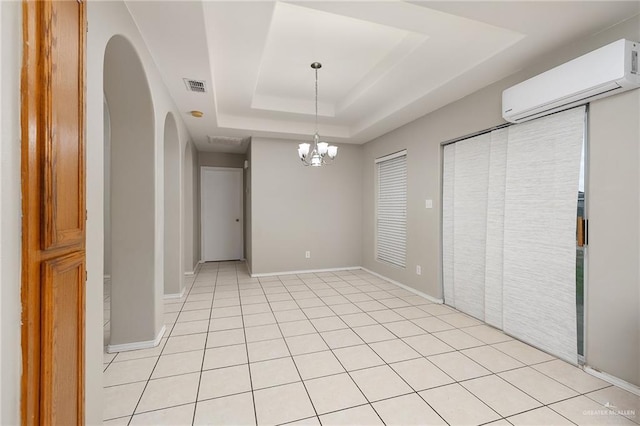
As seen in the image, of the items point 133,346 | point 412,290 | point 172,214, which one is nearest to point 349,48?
point 172,214

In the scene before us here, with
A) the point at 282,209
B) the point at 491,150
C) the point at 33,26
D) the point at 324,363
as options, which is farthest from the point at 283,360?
the point at 282,209

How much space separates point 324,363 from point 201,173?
18.2ft

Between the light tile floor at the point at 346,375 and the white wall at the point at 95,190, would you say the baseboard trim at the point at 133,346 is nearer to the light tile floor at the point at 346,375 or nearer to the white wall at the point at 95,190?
the light tile floor at the point at 346,375

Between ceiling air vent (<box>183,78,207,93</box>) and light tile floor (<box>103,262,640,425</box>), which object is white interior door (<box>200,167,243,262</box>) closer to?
light tile floor (<box>103,262,640,425</box>)

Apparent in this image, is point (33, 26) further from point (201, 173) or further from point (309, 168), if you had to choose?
point (201, 173)

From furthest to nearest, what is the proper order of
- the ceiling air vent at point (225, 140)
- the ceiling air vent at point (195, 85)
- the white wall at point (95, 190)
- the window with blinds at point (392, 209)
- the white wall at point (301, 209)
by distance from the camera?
the ceiling air vent at point (225, 140)
the white wall at point (301, 209)
the window with blinds at point (392, 209)
the ceiling air vent at point (195, 85)
the white wall at point (95, 190)

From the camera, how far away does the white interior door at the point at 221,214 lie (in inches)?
262

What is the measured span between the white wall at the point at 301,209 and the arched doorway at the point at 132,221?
8.88ft

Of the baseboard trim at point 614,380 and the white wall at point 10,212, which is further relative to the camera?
the baseboard trim at point 614,380

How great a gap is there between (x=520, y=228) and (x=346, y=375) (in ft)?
6.99

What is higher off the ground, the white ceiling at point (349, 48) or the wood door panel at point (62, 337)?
the white ceiling at point (349, 48)

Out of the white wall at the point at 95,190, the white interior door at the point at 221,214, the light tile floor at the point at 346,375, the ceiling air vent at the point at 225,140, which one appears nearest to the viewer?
the white wall at the point at 95,190

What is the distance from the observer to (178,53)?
2408 millimetres

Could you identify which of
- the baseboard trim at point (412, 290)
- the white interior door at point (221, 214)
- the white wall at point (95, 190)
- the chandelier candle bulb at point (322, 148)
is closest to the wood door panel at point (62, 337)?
the white wall at point (95, 190)
